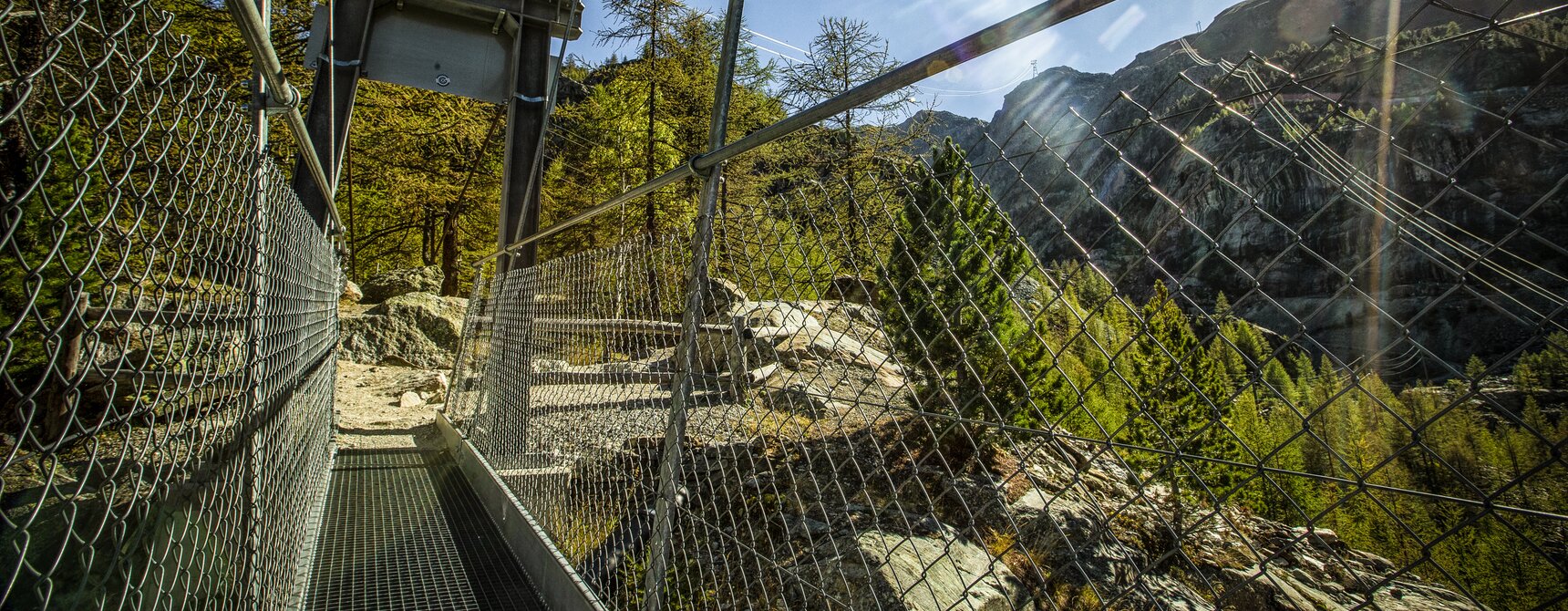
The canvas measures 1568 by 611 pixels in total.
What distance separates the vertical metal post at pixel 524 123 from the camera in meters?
5.59

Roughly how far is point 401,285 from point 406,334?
3.74 metres

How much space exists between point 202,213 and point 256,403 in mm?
712

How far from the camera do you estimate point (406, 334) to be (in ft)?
34.6

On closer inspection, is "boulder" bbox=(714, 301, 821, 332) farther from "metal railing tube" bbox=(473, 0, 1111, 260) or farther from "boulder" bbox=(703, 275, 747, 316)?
"metal railing tube" bbox=(473, 0, 1111, 260)

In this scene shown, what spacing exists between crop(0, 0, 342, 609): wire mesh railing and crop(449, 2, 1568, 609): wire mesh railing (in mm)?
987

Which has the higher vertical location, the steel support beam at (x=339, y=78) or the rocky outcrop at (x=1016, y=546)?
the steel support beam at (x=339, y=78)

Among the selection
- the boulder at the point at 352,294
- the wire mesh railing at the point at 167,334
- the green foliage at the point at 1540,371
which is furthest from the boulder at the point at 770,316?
the boulder at the point at 352,294

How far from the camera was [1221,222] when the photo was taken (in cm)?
120

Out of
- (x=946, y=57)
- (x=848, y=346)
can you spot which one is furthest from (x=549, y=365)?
(x=946, y=57)

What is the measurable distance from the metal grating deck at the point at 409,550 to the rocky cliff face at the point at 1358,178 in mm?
2860

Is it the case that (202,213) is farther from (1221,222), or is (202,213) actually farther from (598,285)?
(598,285)

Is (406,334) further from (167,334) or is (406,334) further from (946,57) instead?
(946,57)

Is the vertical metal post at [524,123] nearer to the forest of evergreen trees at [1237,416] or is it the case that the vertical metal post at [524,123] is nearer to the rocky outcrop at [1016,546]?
the rocky outcrop at [1016,546]

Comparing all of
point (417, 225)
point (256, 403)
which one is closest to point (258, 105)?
point (256, 403)
